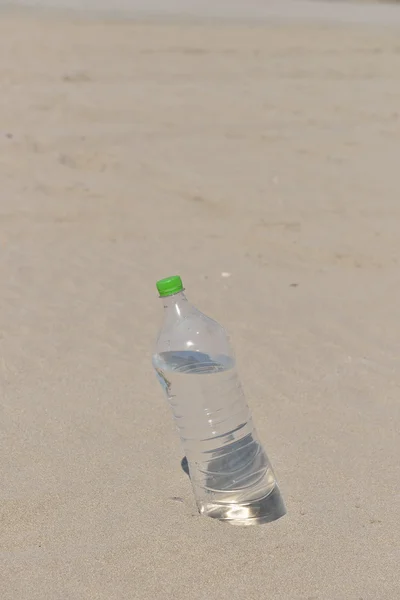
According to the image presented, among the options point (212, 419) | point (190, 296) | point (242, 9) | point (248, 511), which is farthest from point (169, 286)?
point (242, 9)

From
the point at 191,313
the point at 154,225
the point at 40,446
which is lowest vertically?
the point at 154,225

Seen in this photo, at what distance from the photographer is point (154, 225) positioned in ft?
17.0

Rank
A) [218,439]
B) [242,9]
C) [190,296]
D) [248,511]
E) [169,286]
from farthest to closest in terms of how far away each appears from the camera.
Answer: [242,9], [190,296], [218,439], [248,511], [169,286]

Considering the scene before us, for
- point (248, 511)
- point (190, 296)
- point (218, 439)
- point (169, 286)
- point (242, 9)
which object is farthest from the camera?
point (242, 9)

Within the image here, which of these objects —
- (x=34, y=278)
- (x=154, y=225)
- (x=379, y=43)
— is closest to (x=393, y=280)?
(x=154, y=225)

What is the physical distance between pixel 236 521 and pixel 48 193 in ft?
11.6

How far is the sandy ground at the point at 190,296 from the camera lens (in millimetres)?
2279

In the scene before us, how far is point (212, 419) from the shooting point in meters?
2.61

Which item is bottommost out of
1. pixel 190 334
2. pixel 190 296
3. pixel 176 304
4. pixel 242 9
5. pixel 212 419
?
pixel 242 9

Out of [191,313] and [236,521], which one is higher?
[191,313]

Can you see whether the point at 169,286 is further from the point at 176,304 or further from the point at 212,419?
the point at 212,419

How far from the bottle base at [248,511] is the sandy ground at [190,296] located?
4cm

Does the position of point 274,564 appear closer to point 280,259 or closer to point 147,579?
point 147,579

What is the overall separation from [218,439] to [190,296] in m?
1.68
